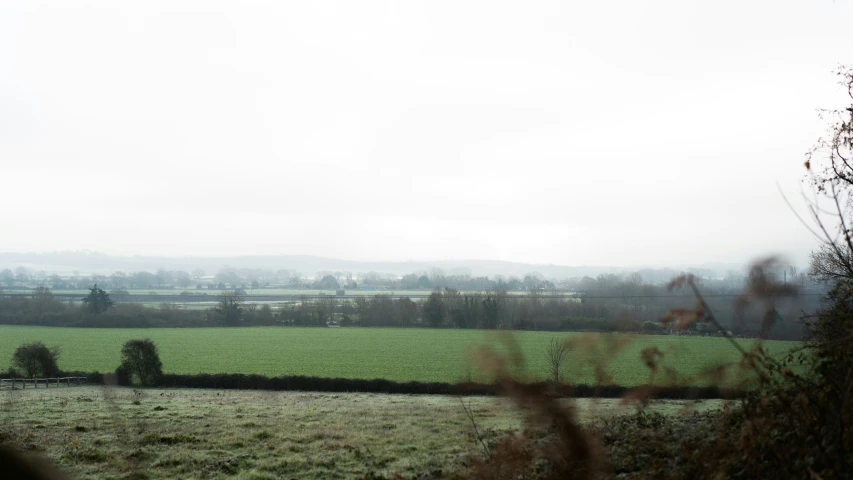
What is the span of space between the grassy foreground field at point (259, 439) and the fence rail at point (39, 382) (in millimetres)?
16456

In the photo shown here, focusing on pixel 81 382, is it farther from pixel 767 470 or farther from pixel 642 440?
pixel 767 470

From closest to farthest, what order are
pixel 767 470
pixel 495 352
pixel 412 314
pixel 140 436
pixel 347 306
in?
1. pixel 767 470
2. pixel 495 352
3. pixel 140 436
4. pixel 412 314
5. pixel 347 306

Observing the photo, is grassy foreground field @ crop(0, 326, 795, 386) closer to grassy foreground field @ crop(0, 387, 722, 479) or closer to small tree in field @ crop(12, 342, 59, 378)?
small tree in field @ crop(12, 342, 59, 378)

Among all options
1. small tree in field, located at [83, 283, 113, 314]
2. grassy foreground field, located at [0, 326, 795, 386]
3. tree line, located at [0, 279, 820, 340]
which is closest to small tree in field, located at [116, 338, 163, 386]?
grassy foreground field, located at [0, 326, 795, 386]

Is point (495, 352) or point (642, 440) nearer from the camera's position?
point (495, 352)

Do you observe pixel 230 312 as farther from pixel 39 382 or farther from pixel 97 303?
pixel 39 382

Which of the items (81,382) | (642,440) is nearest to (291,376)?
(81,382)

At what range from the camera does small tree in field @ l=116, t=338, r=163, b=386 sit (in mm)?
34250

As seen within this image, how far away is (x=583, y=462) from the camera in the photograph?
6375 millimetres

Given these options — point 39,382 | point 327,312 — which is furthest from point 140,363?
point 327,312

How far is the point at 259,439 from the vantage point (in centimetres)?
1366

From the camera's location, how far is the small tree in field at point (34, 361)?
35688 millimetres

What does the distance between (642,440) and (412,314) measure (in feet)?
228

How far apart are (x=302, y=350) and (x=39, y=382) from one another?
22665 mm
